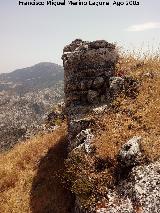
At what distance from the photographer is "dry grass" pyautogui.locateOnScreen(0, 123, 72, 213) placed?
15547mm

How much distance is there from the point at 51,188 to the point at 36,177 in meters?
1.94

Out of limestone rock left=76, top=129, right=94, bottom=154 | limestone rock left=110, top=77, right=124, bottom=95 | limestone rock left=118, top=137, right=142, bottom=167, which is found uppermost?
limestone rock left=110, top=77, right=124, bottom=95

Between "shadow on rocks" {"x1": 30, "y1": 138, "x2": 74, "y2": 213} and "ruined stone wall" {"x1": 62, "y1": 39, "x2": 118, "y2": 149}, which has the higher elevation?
"ruined stone wall" {"x1": 62, "y1": 39, "x2": 118, "y2": 149}

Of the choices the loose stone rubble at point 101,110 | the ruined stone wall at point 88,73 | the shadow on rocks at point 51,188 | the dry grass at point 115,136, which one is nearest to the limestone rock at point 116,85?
the loose stone rubble at point 101,110

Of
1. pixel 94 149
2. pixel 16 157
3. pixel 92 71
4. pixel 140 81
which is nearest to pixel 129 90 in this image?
pixel 140 81

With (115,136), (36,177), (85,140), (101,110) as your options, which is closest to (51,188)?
(36,177)

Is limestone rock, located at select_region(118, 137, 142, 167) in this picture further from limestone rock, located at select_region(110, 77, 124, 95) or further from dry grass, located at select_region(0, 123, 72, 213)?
limestone rock, located at select_region(110, 77, 124, 95)

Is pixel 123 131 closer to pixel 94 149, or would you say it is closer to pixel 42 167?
pixel 94 149

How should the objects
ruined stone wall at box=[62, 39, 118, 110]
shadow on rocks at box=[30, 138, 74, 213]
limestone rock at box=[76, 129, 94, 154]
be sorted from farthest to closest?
1. ruined stone wall at box=[62, 39, 118, 110]
2. shadow on rocks at box=[30, 138, 74, 213]
3. limestone rock at box=[76, 129, 94, 154]

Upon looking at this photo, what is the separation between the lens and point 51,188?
1669 cm

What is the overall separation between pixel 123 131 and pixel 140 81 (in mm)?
4298

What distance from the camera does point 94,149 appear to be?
13.3 metres

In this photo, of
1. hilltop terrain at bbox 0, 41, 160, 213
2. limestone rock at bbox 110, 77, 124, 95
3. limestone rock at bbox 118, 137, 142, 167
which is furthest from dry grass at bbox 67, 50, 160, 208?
limestone rock at bbox 110, 77, 124, 95

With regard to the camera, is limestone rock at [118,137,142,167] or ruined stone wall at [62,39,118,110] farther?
ruined stone wall at [62,39,118,110]
